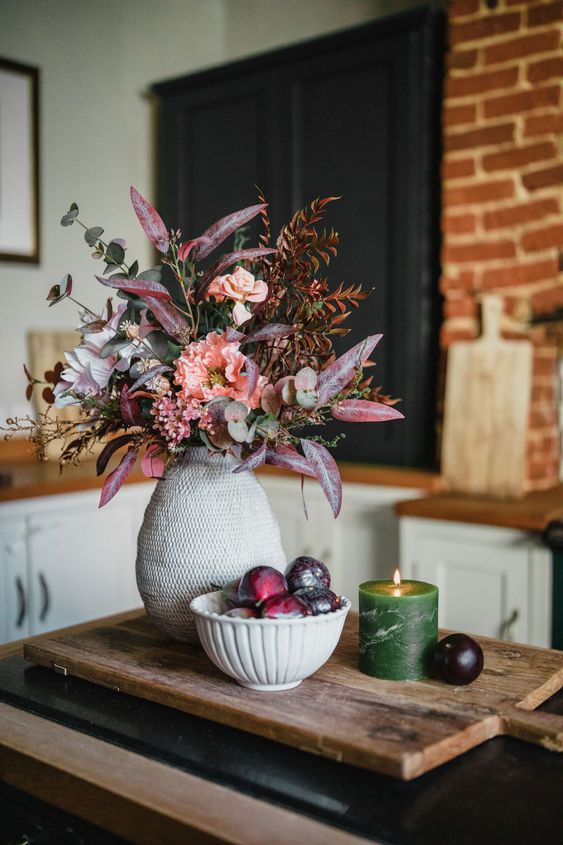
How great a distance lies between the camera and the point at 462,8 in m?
2.64

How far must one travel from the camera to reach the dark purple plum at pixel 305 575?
3.58 feet

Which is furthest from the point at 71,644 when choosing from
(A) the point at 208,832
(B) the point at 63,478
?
(B) the point at 63,478

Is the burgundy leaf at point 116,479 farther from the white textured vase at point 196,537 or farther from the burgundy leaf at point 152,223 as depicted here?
the burgundy leaf at point 152,223

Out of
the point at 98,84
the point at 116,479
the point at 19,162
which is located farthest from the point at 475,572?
A: the point at 98,84

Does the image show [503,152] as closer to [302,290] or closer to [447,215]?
[447,215]

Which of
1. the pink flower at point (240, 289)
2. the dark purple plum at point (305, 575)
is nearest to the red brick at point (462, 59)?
the pink flower at point (240, 289)

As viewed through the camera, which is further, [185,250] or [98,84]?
[98,84]

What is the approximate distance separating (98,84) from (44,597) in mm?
1982

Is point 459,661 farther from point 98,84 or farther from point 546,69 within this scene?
point 98,84

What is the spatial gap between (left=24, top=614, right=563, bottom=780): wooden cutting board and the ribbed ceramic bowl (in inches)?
1.0

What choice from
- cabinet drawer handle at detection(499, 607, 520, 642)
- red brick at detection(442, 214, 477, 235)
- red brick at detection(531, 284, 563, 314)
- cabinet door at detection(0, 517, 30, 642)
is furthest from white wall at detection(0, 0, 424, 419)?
cabinet drawer handle at detection(499, 607, 520, 642)

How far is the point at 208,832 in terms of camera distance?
2.62ft

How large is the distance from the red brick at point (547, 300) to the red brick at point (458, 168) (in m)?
0.43

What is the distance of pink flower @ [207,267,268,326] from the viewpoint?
3.80 ft
